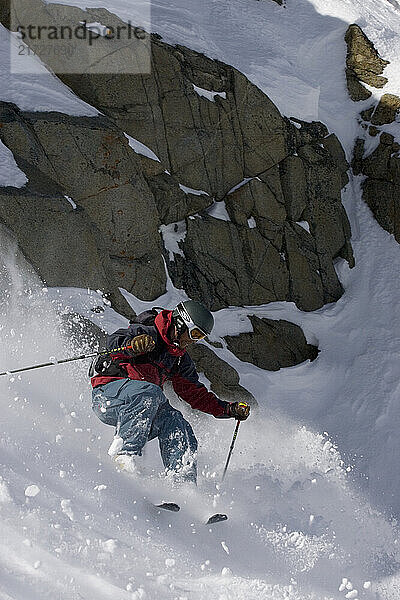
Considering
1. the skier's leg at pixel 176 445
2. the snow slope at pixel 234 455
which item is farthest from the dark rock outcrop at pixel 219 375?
the skier's leg at pixel 176 445

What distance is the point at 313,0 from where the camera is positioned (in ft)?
63.4

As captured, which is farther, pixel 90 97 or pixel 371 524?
pixel 90 97

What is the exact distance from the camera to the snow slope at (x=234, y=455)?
4230 millimetres

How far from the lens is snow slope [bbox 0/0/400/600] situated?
4230 millimetres

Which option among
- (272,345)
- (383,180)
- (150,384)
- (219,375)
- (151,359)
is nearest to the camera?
(150,384)

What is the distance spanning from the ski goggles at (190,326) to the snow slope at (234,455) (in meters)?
1.34

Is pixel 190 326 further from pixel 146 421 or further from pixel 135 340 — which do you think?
pixel 146 421

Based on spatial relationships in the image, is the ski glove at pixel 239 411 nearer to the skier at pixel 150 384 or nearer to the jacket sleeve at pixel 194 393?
the jacket sleeve at pixel 194 393

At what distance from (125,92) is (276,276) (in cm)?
494

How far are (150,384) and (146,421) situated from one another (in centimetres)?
34

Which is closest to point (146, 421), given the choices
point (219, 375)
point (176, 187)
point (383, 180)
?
point (219, 375)

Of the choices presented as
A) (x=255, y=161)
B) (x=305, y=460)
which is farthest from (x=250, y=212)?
(x=305, y=460)

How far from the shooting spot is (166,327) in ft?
17.7

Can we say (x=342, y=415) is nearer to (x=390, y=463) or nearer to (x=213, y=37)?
(x=390, y=463)
